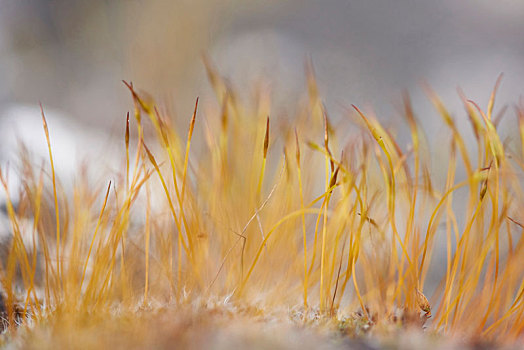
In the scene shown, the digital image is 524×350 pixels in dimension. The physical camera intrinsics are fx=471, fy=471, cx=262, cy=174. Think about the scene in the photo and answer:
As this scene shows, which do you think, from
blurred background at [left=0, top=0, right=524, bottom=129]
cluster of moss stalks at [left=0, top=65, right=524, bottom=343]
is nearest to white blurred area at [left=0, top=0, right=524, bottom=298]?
blurred background at [left=0, top=0, right=524, bottom=129]

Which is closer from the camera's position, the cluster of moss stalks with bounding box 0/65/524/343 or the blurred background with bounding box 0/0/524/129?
the cluster of moss stalks with bounding box 0/65/524/343

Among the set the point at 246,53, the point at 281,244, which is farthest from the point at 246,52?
the point at 281,244

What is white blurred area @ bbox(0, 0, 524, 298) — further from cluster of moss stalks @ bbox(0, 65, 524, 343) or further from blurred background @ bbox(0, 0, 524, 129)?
cluster of moss stalks @ bbox(0, 65, 524, 343)

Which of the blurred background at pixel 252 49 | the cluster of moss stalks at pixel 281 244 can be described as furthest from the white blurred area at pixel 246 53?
the cluster of moss stalks at pixel 281 244

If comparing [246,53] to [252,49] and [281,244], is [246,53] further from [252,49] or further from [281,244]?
[281,244]

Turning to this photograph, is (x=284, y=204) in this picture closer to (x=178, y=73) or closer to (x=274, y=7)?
(x=178, y=73)

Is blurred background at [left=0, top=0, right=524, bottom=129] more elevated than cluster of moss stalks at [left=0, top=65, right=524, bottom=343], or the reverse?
blurred background at [left=0, top=0, right=524, bottom=129]

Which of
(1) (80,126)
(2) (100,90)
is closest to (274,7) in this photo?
(2) (100,90)

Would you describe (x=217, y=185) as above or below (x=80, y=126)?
below
